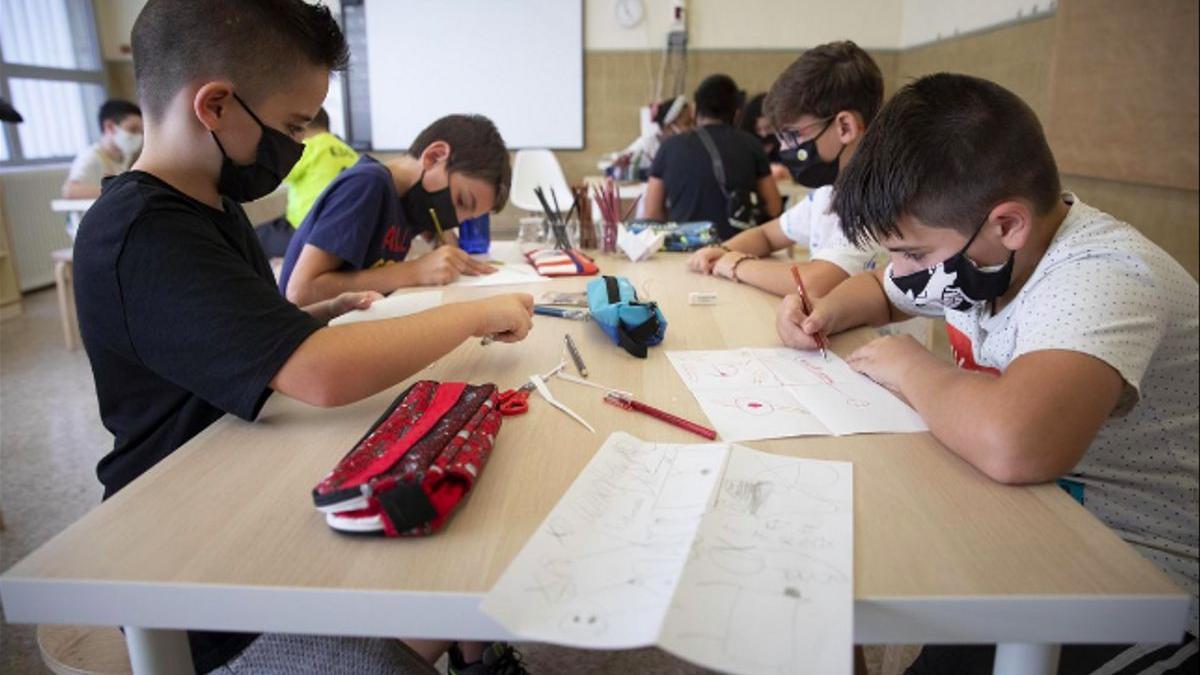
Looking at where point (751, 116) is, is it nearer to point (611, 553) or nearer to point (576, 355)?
point (576, 355)

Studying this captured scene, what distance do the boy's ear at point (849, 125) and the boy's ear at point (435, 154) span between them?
0.90 m

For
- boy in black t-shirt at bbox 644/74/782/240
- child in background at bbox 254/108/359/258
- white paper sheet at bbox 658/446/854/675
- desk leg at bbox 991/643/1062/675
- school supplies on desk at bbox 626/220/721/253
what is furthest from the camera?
child in background at bbox 254/108/359/258

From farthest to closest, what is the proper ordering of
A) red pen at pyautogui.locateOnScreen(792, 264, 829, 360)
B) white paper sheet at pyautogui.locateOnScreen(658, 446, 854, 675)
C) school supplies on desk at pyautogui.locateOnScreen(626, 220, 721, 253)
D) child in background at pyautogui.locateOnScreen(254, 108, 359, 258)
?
1. child in background at pyautogui.locateOnScreen(254, 108, 359, 258)
2. school supplies on desk at pyautogui.locateOnScreen(626, 220, 721, 253)
3. red pen at pyautogui.locateOnScreen(792, 264, 829, 360)
4. white paper sheet at pyautogui.locateOnScreen(658, 446, 854, 675)

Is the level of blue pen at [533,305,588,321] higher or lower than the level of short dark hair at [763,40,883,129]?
lower

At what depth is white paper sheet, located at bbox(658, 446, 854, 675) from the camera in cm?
55

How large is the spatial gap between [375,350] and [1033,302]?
2.53ft

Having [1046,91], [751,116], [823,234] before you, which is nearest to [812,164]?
[823,234]

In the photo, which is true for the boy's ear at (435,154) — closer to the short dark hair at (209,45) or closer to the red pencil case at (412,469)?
the short dark hair at (209,45)

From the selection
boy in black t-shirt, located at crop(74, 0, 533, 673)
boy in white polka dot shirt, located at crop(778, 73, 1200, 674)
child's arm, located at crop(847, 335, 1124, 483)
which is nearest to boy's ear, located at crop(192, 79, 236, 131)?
boy in black t-shirt, located at crop(74, 0, 533, 673)

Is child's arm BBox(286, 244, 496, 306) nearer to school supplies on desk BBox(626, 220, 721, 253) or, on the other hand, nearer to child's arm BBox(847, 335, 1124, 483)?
school supplies on desk BBox(626, 220, 721, 253)

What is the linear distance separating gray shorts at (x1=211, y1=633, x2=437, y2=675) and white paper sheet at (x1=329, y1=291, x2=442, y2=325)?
0.57 metres

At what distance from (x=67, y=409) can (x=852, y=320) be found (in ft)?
10.2

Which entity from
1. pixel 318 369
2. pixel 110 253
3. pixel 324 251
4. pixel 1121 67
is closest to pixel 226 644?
pixel 318 369

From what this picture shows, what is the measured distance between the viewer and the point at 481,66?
596 centimetres
